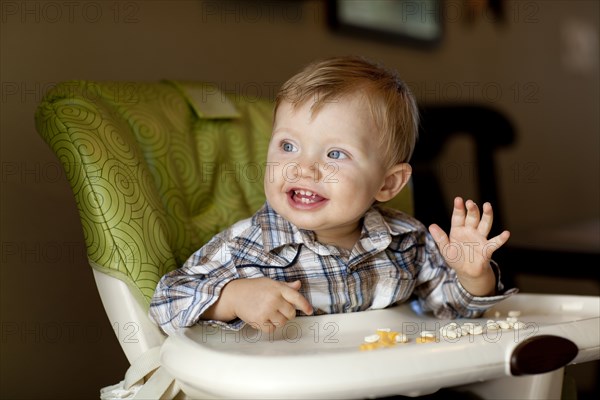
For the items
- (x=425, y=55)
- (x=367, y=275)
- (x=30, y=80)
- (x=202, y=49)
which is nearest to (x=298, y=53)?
(x=202, y=49)

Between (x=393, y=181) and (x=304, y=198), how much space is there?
0.60 feet

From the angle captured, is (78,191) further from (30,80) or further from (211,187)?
(30,80)

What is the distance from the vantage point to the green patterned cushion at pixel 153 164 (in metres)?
1.01

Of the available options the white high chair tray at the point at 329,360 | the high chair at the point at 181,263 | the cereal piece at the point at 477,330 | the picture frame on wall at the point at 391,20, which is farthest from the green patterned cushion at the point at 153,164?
the picture frame on wall at the point at 391,20

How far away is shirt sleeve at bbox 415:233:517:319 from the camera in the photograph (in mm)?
1110

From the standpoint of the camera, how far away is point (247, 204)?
1245 millimetres

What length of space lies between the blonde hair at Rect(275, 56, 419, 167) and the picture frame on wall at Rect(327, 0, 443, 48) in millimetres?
857

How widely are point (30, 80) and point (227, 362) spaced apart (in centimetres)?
83

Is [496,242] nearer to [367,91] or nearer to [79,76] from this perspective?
[367,91]

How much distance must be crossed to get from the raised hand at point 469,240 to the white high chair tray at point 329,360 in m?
0.13

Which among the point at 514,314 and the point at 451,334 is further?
the point at 514,314

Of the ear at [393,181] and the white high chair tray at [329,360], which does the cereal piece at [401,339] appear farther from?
the ear at [393,181]

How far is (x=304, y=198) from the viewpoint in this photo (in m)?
1.00

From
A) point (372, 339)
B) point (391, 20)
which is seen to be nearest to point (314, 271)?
point (372, 339)
